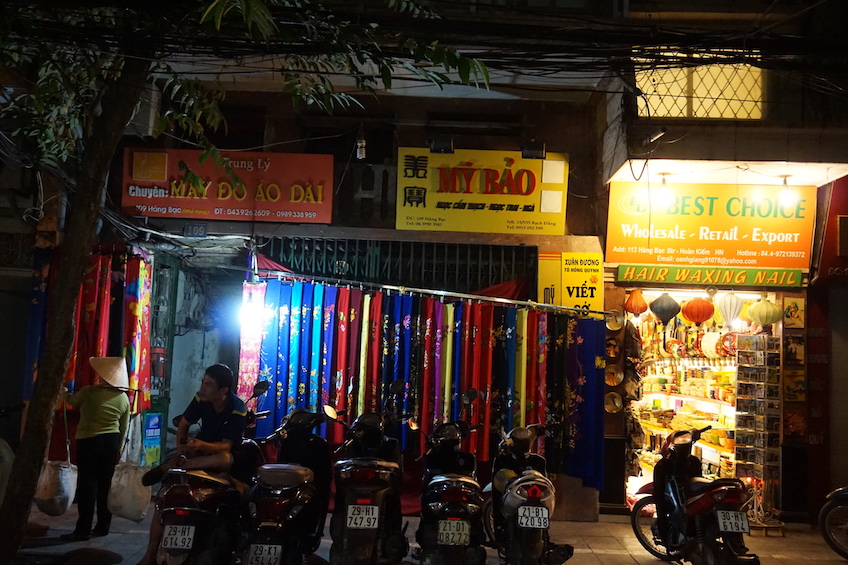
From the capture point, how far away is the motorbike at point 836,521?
272 inches

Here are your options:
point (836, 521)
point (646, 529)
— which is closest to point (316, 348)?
point (646, 529)

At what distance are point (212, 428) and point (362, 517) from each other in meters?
1.55

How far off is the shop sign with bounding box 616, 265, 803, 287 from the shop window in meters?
1.92

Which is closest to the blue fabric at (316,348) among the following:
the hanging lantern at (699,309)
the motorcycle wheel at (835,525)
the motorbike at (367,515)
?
the motorbike at (367,515)

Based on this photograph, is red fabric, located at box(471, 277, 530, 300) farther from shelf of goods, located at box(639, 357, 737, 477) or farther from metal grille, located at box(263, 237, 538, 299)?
shelf of goods, located at box(639, 357, 737, 477)

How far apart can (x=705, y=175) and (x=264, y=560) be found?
663 cm

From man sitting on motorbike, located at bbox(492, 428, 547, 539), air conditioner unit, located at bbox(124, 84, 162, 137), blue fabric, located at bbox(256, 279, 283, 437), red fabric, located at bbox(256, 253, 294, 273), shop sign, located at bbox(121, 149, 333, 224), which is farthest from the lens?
shop sign, located at bbox(121, 149, 333, 224)

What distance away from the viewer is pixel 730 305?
8430mm

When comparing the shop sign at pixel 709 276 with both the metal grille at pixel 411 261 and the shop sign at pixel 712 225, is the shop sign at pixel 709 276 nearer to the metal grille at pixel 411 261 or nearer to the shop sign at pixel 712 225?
the shop sign at pixel 712 225

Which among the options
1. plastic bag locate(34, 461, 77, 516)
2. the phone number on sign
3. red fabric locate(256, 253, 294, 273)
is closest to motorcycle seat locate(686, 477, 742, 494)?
red fabric locate(256, 253, 294, 273)

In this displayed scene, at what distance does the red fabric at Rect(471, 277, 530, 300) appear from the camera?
27.5ft

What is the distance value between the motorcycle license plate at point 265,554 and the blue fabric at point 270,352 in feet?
8.85

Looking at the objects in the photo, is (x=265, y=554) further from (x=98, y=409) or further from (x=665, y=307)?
(x=665, y=307)

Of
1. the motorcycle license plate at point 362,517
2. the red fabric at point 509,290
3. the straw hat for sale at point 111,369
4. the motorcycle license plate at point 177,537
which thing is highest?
the red fabric at point 509,290
